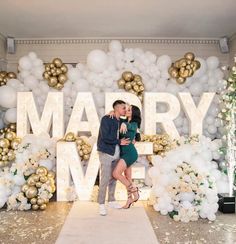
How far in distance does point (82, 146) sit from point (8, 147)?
48.8 inches

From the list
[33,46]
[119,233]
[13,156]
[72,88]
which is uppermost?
[33,46]

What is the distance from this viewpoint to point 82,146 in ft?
17.7

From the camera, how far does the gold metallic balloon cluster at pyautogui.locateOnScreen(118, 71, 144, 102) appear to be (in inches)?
232

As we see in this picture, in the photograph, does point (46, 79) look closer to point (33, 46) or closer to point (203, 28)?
point (33, 46)

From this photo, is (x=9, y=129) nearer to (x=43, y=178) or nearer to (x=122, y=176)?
(x=43, y=178)

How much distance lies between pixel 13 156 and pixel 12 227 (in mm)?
1885

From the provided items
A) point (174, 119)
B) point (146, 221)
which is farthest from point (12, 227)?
point (174, 119)

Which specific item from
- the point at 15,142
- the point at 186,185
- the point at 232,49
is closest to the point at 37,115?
the point at 15,142

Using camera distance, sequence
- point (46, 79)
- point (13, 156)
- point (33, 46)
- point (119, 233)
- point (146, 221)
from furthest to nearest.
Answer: point (33, 46) → point (46, 79) → point (13, 156) → point (146, 221) → point (119, 233)

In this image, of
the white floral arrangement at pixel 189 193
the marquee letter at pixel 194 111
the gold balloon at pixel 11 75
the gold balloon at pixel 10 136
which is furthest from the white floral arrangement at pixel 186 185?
the gold balloon at pixel 11 75

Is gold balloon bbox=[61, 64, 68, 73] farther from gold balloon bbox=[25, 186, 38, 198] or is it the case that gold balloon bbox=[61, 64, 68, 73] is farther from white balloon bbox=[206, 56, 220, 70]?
white balloon bbox=[206, 56, 220, 70]

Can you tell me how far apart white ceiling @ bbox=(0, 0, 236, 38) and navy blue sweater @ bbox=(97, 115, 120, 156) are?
Answer: 156 cm

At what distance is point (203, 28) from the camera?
5992 mm

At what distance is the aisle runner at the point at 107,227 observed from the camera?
355 cm
